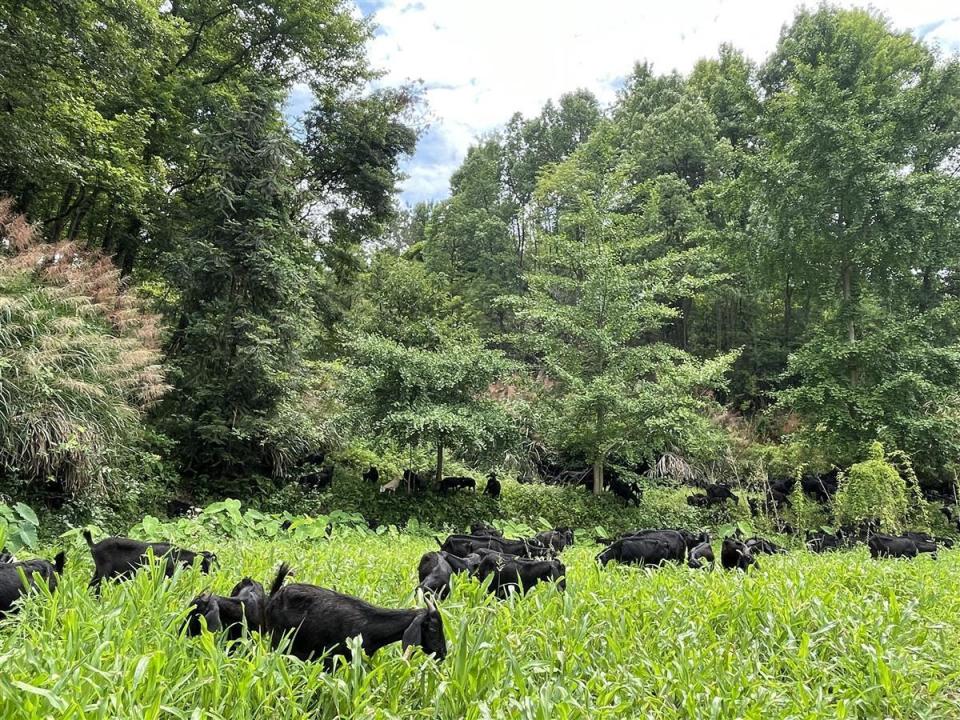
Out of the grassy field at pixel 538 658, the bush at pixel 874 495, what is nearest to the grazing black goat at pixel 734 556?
the grassy field at pixel 538 658

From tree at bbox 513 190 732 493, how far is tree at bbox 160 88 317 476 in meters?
4.60

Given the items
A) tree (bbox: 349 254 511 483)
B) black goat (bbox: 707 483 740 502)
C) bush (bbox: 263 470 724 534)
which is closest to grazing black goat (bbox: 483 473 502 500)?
bush (bbox: 263 470 724 534)

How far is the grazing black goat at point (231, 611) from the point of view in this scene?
219cm

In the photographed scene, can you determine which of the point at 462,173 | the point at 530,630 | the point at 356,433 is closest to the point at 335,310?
the point at 356,433

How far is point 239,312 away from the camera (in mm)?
9039

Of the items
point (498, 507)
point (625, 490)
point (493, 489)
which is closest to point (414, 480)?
point (493, 489)

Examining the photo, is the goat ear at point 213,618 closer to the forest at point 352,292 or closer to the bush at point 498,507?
the forest at point 352,292

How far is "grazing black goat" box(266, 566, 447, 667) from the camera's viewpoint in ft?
6.78

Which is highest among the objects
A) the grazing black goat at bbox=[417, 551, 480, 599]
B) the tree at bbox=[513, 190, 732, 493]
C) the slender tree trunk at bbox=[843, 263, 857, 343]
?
the slender tree trunk at bbox=[843, 263, 857, 343]

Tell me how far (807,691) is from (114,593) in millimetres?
3098

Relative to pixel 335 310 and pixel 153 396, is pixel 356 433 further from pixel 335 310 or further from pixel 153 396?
pixel 335 310

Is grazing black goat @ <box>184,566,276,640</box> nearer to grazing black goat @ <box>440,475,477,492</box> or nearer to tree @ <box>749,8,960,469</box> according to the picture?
grazing black goat @ <box>440,475,477,492</box>

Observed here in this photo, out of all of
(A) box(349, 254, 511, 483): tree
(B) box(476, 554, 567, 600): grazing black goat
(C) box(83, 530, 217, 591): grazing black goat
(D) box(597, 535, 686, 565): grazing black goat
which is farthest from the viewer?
(A) box(349, 254, 511, 483): tree

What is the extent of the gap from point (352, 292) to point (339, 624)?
14.8 meters
